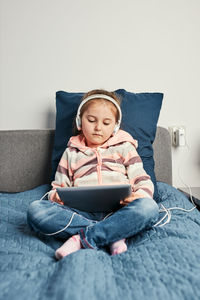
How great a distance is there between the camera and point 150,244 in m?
0.84

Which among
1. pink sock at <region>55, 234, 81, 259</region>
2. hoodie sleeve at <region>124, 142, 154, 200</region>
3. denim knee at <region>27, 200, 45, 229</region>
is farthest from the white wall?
pink sock at <region>55, 234, 81, 259</region>

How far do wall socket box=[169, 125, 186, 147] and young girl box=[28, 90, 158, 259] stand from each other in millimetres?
481

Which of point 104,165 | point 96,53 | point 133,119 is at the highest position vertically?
point 96,53

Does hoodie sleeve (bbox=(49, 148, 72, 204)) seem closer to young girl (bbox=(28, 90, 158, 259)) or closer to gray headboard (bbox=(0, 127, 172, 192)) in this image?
young girl (bbox=(28, 90, 158, 259))

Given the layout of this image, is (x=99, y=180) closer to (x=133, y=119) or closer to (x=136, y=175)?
(x=136, y=175)

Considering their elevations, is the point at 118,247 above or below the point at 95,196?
below

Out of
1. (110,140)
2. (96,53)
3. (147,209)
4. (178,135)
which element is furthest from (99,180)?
(96,53)

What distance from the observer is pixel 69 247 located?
82cm

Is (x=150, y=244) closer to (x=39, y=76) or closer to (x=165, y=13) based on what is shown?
(x=39, y=76)

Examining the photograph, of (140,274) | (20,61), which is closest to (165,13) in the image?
(20,61)

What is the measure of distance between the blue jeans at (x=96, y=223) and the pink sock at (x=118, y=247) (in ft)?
0.04

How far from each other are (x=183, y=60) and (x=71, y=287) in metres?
1.54

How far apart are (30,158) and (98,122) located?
528mm

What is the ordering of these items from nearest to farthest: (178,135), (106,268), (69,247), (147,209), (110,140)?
(106,268)
(69,247)
(147,209)
(110,140)
(178,135)
